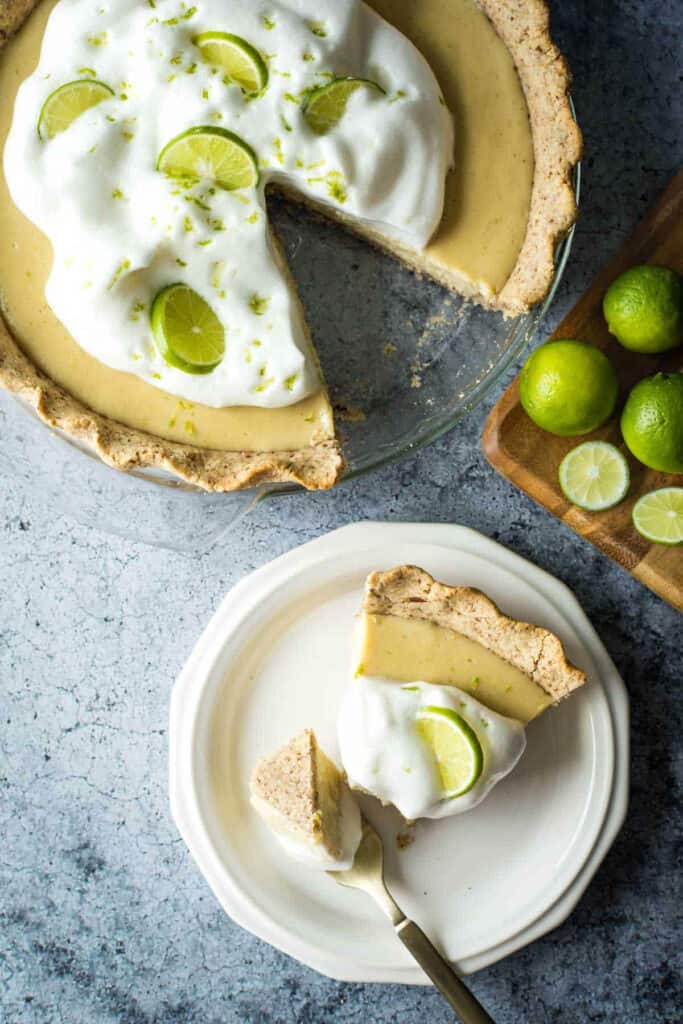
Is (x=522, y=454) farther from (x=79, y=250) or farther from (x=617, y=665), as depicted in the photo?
(x=79, y=250)

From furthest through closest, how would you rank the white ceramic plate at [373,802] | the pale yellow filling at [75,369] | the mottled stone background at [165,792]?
the mottled stone background at [165,792]
the white ceramic plate at [373,802]
the pale yellow filling at [75,369]

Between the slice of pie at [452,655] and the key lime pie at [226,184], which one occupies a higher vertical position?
the key lime pie at [226,184]

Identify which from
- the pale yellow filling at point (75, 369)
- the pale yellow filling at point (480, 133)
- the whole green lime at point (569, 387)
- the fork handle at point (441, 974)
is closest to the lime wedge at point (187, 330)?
the pale yellow filling at point (75, 369)

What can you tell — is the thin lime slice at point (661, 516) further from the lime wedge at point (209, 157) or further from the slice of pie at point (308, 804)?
the lime wedge at point (209, 157)

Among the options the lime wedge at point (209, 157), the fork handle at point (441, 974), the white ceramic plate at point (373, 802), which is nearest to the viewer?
the lime wedge at point (209, 157)

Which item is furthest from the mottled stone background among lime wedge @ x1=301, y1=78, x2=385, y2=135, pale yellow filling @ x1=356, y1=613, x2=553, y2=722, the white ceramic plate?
lime wedge @ x1=301, y1=78, x2=385, y2=135

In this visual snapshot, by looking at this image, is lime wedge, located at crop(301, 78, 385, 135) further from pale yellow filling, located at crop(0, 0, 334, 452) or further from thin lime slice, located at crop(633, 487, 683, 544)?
thin lime slice, located at crop(633, 487, 683, 544)

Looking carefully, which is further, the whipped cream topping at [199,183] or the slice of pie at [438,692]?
the slice of pie at [438,692]
